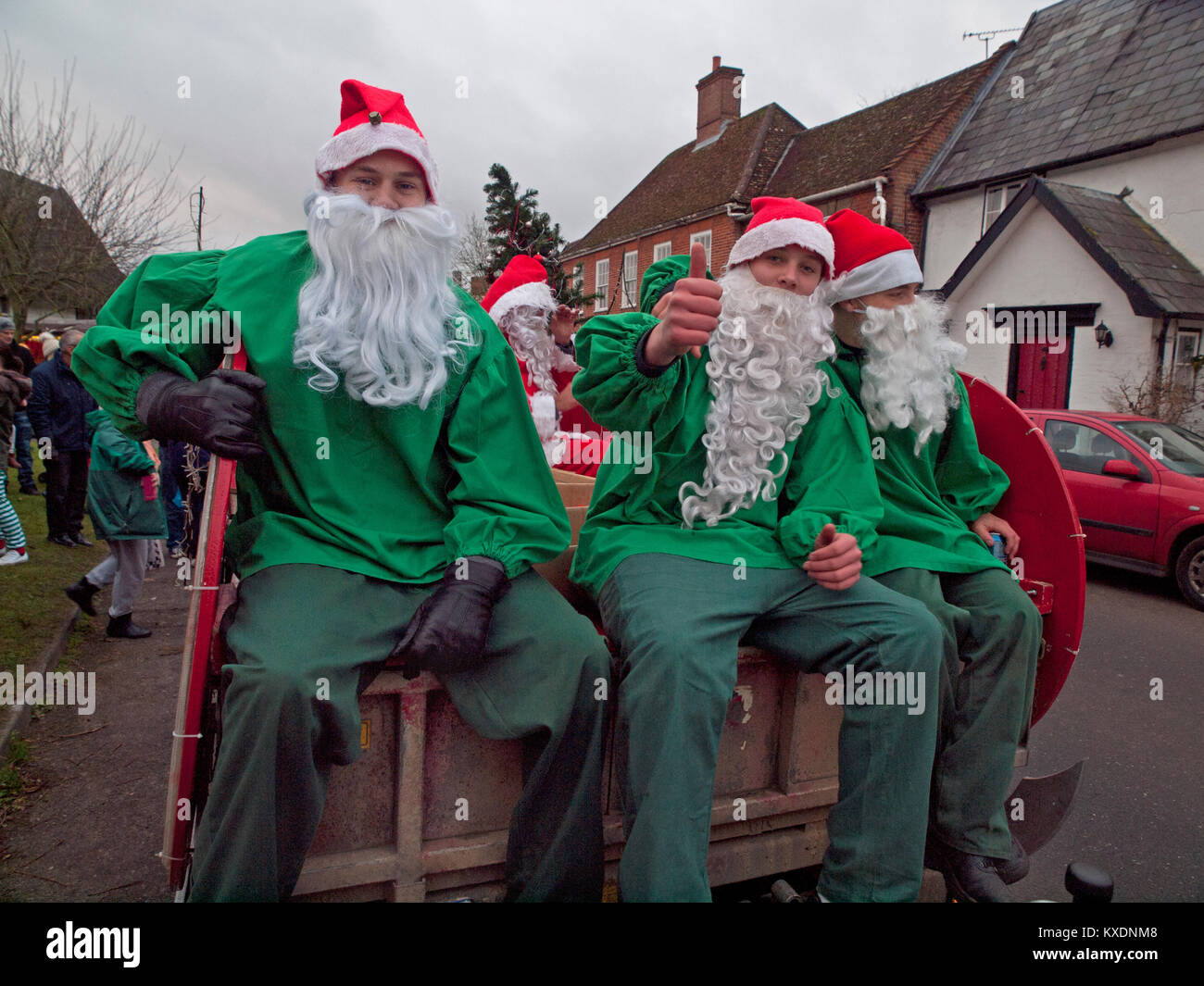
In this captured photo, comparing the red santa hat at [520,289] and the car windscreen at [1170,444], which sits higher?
the red santa hat at [520,289]

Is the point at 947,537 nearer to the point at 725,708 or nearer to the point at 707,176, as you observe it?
the point at 725,708

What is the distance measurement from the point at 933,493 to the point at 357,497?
193 centimetres

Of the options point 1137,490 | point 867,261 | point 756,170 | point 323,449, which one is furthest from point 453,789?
point 756,170

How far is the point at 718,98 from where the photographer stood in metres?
24.6

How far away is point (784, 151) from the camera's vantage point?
2138 centimetres

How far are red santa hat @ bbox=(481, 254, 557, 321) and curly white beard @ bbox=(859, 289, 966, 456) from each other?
99.5 inches

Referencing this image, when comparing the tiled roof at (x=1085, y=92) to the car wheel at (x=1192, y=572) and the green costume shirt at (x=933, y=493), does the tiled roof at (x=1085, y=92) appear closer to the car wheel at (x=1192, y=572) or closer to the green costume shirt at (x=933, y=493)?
the car wheel at (x=1192, y=572)

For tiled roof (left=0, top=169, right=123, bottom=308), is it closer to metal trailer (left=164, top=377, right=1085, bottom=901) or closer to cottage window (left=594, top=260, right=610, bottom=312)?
cottage window (left=594, top=260, right=610, bottom=312)

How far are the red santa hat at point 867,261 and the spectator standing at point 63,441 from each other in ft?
22.5

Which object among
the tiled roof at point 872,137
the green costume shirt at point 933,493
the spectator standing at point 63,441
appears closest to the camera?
the green costume shirt at point 933,493

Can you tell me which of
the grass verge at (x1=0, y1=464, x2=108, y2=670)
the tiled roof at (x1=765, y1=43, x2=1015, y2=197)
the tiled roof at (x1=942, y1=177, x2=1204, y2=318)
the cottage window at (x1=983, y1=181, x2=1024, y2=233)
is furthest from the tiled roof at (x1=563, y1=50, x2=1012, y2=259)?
the grass verge at (x1=0, y1=464, x2=108, y2=670)

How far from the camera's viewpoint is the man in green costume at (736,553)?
6.42 feet

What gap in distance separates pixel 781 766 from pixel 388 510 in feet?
4.13

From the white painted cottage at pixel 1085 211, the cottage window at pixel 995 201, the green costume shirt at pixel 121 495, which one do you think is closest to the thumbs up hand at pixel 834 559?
the green costume shirt at pixel 121 495
